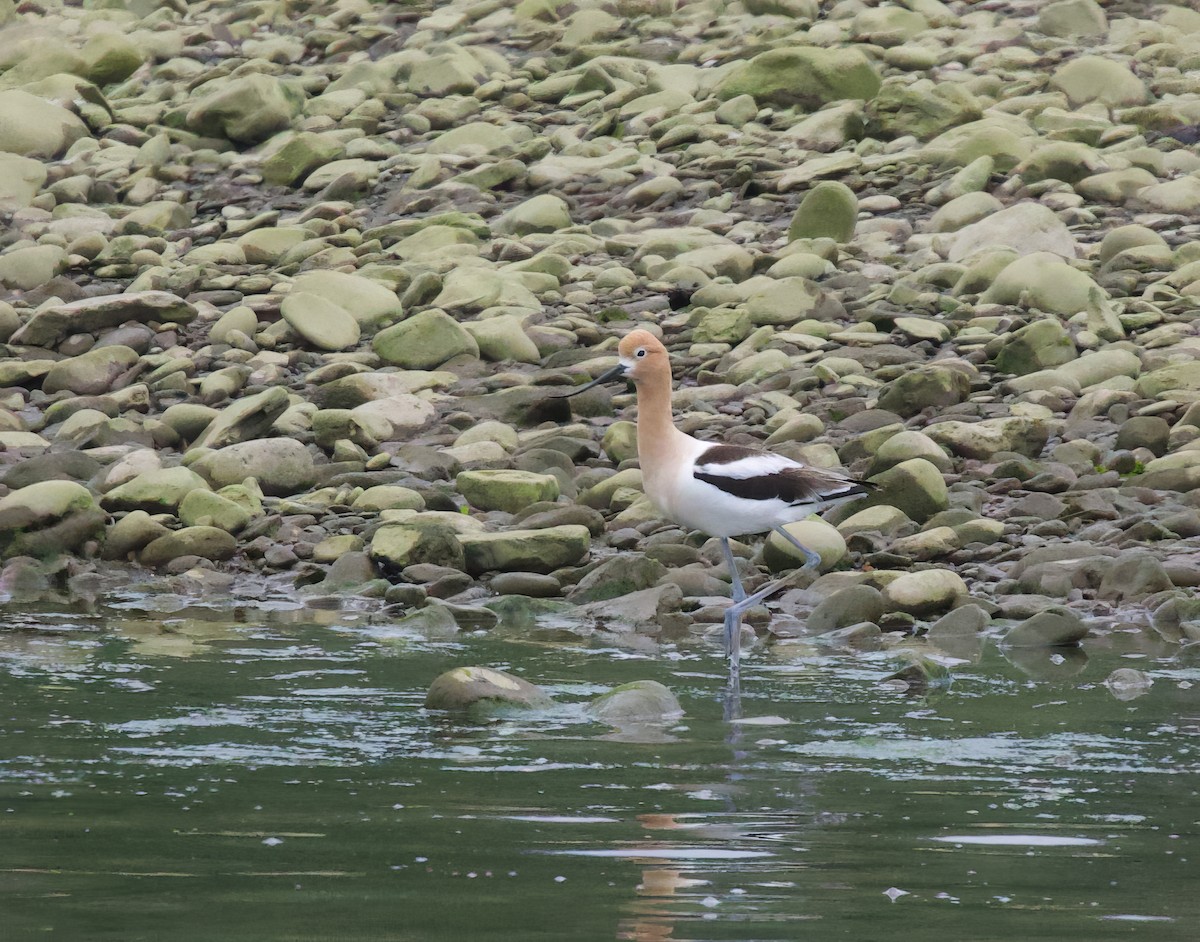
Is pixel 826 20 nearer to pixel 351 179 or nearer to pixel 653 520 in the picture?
pixel 351 179

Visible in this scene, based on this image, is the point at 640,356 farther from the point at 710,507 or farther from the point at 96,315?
the point at 96,315

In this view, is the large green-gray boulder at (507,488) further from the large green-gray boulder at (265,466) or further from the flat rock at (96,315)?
the flat rock at (96,315)

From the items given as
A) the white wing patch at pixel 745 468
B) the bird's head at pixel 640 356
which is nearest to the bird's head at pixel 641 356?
the bird's head at pixel 640 356

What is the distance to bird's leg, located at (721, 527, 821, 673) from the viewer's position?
8.83 metres

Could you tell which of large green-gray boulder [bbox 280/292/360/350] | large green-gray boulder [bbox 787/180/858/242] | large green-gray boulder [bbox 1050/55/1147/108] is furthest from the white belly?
large green-gray boulder [bbox 1050/55/1147/108]

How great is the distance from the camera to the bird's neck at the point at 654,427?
9547 mm

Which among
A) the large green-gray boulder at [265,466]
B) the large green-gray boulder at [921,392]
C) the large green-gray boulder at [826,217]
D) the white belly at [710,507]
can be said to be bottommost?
the white belly at [710,507]

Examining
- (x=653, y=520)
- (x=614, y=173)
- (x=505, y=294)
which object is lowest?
(x=653, y=520)

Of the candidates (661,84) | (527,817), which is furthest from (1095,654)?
(661,84)

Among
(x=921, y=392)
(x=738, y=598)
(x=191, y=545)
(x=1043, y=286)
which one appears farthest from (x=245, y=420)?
(x=1043, y=286)

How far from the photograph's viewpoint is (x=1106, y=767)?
648cm

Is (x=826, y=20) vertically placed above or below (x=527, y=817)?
above

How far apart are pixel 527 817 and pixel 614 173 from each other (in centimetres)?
1422

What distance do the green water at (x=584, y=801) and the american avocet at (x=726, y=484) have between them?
680mm
